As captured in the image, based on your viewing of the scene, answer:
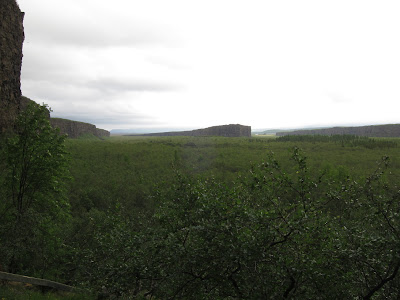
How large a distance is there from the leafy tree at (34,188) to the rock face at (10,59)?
2.68 metres

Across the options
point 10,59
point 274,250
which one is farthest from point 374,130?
point 10,59

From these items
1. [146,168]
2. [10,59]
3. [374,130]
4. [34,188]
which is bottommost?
[146,168]

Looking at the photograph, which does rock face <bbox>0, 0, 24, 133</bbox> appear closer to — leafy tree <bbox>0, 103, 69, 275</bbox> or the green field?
leafy tree <bbox>0, 103, 69, 275</bbox>

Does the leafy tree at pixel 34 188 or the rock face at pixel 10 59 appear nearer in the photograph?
the leafy tree at pixel 34 188

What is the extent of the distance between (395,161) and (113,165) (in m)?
32.0

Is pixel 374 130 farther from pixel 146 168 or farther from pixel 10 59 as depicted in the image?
pixel 10 59

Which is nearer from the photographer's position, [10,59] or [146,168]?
[10,59]

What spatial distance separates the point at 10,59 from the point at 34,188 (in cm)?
946

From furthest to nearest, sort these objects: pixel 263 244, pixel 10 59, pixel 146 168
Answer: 1. pixel 146 168
2. pixel 10 59
3. pixel 263 244

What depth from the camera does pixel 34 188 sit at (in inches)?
468

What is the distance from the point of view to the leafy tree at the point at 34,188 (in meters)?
9.49

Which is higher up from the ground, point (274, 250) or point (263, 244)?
point (263, 244)

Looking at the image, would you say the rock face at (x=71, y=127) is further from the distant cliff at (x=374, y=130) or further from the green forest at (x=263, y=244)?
the distant cliff at (x=374, y=130)

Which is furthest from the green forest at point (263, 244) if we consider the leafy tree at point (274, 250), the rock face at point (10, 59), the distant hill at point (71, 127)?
the distant hill at point (71, 127)
